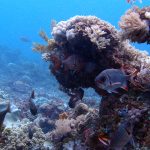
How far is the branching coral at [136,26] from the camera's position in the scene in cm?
549

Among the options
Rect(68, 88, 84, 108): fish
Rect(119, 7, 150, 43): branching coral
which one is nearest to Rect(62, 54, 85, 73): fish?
Rect(68, 88, 84, 108): fish

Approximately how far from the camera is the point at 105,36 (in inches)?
249

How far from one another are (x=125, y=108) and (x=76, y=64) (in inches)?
67.7

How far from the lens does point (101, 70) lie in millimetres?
6379

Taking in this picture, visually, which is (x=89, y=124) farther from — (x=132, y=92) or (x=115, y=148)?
(x=115, y=148)

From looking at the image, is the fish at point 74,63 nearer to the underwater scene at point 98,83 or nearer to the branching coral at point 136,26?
the underwater scene at point 98,83

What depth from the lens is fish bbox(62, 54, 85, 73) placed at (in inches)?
252

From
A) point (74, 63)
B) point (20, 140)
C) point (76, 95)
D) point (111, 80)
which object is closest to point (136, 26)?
point (111, 80)

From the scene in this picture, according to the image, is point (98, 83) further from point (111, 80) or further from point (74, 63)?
point (74, 63)

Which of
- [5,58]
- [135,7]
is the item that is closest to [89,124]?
[135,7]

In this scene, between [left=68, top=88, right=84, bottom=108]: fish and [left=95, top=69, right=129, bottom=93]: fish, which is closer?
[left=95, top=69, right=129, bottom=93]: fish

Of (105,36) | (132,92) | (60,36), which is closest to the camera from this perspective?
(132,92)

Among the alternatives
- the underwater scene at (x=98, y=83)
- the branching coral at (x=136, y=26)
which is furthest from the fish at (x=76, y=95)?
the branching coral at (x=136, y=26)

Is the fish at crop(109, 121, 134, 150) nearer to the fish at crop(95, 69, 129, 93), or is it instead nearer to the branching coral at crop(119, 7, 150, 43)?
the fish at crop(95, 69, 129, 93)
